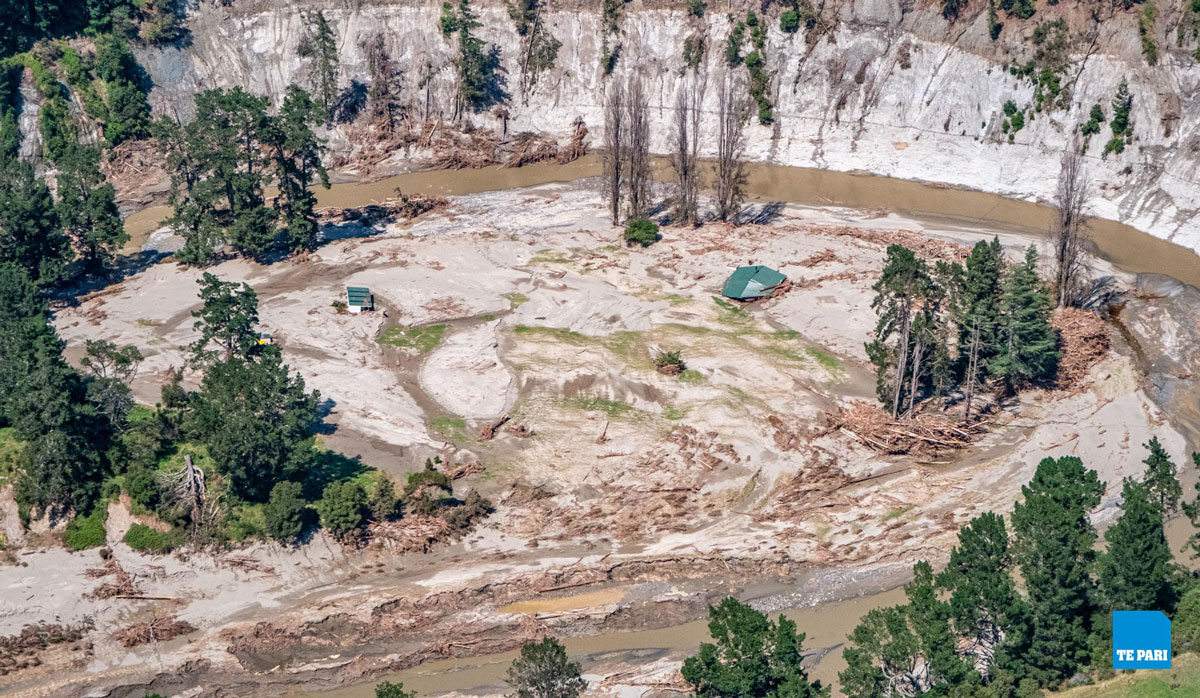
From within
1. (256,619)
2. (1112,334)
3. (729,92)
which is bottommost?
(256,619)

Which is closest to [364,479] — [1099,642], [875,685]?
[875,685]

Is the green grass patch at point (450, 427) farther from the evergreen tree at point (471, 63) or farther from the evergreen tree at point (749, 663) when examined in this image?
the evergreen tree at point (471, 63)

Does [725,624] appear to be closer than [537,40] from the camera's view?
Yes

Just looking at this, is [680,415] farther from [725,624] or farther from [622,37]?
[622,37]

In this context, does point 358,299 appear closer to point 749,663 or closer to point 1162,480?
point 749,663

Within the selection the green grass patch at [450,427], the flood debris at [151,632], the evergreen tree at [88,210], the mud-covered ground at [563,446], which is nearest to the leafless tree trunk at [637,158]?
the mud-covered ground at [563,446]

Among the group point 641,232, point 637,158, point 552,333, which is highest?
point 637,158

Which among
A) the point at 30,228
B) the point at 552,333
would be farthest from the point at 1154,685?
the point at 30,228
